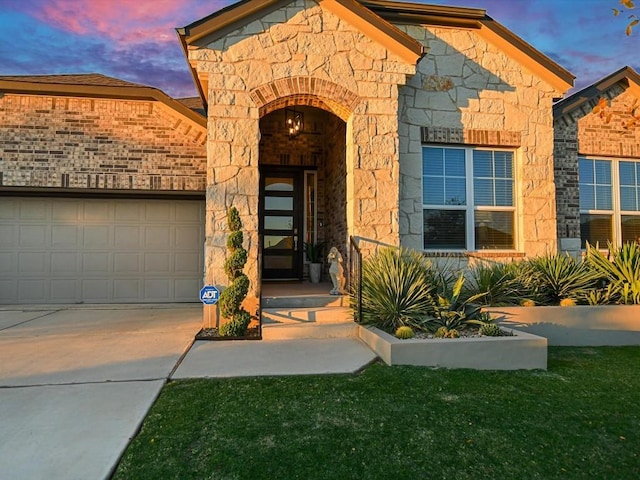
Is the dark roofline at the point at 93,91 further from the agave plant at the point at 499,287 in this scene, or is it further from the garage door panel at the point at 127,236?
the agave plant at the point at 499,287

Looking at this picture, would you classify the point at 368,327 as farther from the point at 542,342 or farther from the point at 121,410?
the point at 121,410

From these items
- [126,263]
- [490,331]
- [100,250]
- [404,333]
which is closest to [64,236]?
[100,250]

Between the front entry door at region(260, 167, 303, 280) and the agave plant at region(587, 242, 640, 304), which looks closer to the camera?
the agave plant at region(587, 242, 640, 304)

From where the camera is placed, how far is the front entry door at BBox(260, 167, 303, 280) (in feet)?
30.7

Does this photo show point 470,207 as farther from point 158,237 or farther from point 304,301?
point 158,237

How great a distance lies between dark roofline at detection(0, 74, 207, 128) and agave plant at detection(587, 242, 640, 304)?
757cm

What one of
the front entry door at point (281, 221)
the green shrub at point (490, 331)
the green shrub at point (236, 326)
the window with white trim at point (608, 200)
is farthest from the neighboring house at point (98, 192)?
the window with white trim at point (608, 200)

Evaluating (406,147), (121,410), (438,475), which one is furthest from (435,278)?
(121,410)

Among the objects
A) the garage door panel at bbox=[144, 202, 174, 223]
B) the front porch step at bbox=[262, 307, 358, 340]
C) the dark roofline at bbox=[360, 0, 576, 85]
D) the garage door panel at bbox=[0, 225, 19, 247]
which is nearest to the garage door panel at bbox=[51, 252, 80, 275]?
the garage door panel at bbox=[0, 225, 19, 247]

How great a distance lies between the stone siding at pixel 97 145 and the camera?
7.94 metres

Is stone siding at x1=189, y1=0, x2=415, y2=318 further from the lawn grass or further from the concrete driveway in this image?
the lawn grass

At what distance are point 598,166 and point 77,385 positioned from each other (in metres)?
9.68

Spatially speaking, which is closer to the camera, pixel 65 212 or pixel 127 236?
pixel 65 212

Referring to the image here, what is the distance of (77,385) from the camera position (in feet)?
12.2
